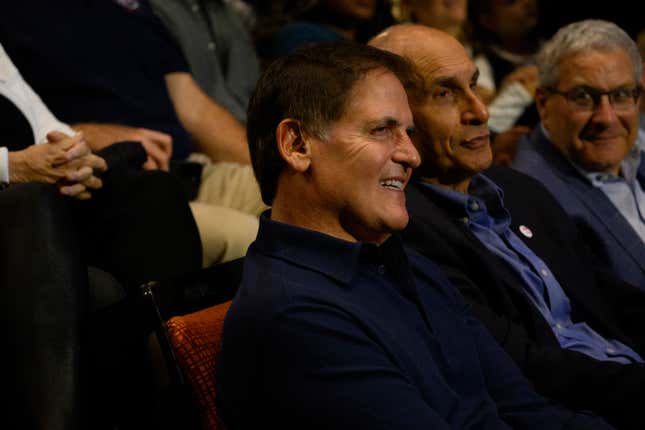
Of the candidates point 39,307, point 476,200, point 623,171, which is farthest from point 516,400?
point 623,171

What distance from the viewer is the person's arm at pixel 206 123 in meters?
2.89

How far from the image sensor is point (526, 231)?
2145 mm

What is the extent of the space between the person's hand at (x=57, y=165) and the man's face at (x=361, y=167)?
2.52 ft

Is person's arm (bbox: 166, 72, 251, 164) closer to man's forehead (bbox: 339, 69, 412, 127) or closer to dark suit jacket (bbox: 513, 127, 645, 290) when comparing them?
dark suit jacket (bbox: 513, 127, 645, 290)

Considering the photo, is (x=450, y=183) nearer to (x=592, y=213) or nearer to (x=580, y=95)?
(x=592, y=213)

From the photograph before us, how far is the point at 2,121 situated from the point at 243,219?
25.3 inches

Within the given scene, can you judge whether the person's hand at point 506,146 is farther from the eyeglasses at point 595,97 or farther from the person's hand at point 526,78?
the person's hand at point 526,78

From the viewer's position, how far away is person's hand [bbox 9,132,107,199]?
196 cm

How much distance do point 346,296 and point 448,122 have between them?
81 centimetres

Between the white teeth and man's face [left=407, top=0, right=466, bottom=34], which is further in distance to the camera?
man's face [left=407, top=0, right=466, bottom=34]

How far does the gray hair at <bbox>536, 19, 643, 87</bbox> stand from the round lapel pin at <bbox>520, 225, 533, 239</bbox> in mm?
677

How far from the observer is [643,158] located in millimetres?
2844

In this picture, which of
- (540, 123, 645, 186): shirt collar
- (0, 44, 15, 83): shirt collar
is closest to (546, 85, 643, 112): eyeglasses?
(540, 123, 645, 186): shirt collar

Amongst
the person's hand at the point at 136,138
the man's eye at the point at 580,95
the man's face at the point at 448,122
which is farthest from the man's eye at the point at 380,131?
the man's eye at the point at 580,95
